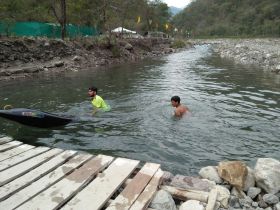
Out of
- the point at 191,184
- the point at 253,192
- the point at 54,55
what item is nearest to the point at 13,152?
the point at 191,184

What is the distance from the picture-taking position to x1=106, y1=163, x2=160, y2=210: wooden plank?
5.91 metres

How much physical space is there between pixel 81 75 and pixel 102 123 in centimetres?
1306

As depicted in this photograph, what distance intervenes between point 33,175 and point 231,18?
155 meters

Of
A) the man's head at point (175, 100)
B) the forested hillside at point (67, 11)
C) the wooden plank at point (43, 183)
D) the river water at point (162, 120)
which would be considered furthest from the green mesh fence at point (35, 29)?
the wooden plank at point (43, 183)

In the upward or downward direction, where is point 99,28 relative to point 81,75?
upward

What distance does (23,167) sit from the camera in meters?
7.26

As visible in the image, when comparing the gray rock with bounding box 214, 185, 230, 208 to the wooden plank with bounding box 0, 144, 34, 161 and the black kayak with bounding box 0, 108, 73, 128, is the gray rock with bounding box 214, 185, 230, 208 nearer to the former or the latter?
the wooden plank with bounding box 0, 144, 34, 161

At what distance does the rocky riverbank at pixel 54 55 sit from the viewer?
81.8 ft

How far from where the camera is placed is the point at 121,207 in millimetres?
5828

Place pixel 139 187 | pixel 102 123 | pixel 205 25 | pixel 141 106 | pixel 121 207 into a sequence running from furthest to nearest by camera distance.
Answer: pixel 205 25 < pixel 141 106 < pixel 102 123 < pixel 139 187 < pixel 121 207

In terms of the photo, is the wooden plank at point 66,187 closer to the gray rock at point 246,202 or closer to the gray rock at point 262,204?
the gray rock at point 246,202

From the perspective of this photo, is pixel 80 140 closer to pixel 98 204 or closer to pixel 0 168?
pixel 0 168

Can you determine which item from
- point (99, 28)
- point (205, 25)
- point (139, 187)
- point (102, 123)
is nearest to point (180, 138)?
point (102, 123)

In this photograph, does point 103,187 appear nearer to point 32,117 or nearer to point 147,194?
point 147,194
